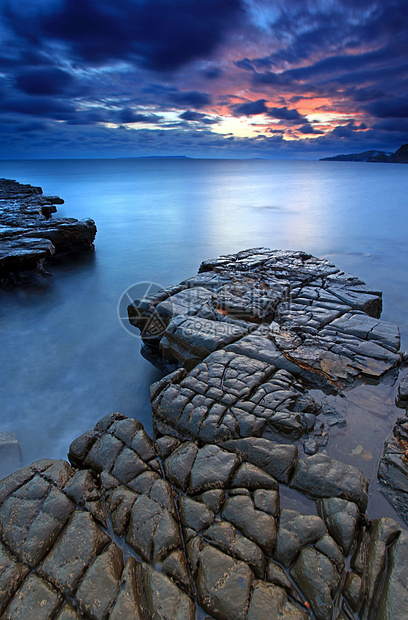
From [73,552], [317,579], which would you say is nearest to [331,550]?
[317,579]

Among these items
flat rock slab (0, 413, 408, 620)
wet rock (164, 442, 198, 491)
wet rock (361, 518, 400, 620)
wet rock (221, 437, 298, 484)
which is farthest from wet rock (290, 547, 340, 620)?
wet rock (164, 442, 198, 491)

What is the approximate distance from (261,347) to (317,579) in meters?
2.52

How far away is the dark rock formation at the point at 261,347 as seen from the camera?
331cm

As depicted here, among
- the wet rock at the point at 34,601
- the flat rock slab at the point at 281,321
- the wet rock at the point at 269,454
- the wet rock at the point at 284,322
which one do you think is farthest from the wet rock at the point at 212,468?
the flat rock slab at the point at 281,321

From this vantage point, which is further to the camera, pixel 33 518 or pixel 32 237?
pixel 32 237

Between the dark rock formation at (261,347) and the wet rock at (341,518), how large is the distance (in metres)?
0.52

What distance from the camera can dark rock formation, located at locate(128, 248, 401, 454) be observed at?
3.31 meters

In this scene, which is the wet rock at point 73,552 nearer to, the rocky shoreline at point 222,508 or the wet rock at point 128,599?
the rocky shoreline at point 222,508

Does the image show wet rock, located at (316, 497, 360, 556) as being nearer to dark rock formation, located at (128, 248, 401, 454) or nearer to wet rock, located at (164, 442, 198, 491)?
dark rock formation, located at (128, 248, 401, 454)

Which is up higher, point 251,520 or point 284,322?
point 284,322

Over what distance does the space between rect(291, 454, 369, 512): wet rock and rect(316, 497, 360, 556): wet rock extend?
8 cm

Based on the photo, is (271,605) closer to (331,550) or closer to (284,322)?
(331,550)

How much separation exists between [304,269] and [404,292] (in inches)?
137

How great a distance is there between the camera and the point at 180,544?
232 centimetres
